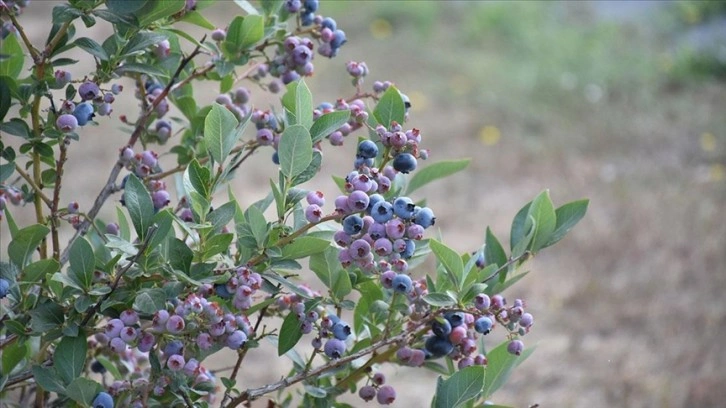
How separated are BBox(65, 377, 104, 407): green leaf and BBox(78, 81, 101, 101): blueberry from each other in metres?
0.29

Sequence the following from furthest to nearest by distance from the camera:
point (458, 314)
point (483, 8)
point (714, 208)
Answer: point (483, 8), point (714, 208), point (458, 314)

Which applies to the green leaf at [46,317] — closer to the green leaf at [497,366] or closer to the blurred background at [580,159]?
the green leaf at [497,366]

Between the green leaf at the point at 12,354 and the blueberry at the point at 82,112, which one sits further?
the green leaf at the point at 12,354

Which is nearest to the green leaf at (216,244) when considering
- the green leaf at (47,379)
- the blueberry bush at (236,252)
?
the blueberry bush at (236,252)

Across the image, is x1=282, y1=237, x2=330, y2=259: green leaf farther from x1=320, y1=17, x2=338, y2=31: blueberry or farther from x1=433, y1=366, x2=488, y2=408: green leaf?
x1=320, y1=17, x2=338, y2=31: blueberry

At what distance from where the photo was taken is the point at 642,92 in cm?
418

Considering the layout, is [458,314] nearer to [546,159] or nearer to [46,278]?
[46,278]

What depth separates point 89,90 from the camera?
3.44 ft

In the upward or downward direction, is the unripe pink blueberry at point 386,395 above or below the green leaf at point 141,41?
below

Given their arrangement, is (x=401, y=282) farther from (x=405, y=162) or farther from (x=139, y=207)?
(x=139, y=207)

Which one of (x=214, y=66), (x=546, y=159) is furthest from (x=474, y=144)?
(x=214, y=66)

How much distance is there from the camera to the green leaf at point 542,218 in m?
1.11

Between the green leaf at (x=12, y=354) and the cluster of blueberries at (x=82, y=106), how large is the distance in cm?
28

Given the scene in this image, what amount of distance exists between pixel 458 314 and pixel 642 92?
10.9 ft
